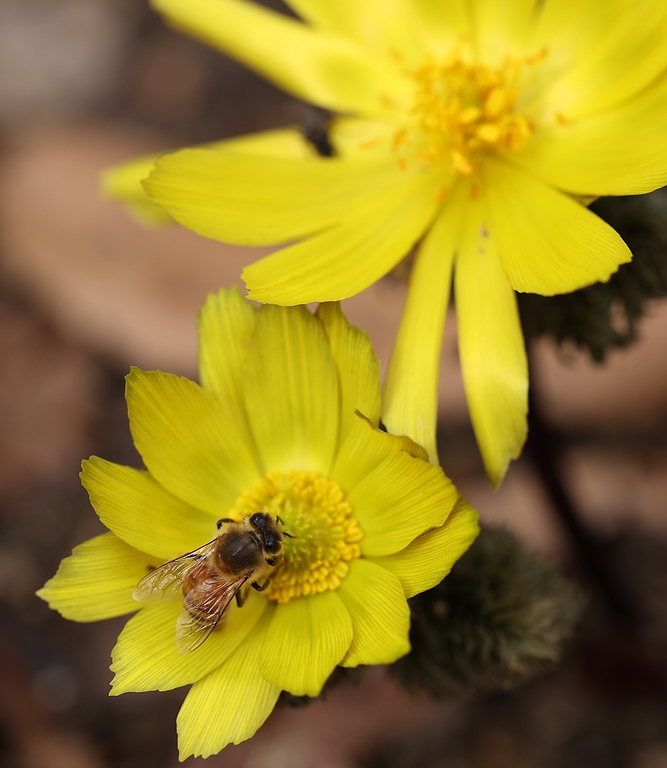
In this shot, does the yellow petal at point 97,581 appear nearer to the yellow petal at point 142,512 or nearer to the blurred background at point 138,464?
the yellow petal at point 142,512

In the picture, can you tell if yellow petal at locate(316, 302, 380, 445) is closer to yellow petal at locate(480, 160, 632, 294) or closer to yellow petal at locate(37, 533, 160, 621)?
yellow petal at locate(480, 160, 632, 294)

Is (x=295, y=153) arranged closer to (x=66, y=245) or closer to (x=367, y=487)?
(x=367, y=487)

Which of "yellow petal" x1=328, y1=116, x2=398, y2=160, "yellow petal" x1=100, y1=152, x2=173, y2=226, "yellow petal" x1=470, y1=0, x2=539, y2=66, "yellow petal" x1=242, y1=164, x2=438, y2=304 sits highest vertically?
"yellow petal" x1=470, y1=0, x2=539, y2=66

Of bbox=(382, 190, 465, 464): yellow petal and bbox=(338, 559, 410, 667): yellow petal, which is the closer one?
bbox=(338, 559, 410, 667): yellow petal

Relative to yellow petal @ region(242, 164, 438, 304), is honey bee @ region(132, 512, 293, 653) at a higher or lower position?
lower

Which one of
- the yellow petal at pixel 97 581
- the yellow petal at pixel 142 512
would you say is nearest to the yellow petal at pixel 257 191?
the yellow petal at pixel 142 512

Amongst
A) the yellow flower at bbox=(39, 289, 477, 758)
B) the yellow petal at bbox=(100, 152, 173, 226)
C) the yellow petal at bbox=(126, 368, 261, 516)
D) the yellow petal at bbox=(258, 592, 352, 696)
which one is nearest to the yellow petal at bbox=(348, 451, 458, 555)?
the yellow flower at bbox=(39, 289, 477, 758)
